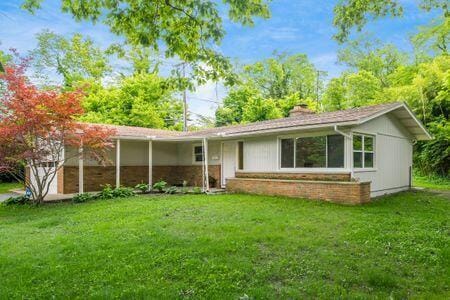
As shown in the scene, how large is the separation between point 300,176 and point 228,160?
431 centimetres

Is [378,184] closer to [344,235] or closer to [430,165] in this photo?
[344,235]

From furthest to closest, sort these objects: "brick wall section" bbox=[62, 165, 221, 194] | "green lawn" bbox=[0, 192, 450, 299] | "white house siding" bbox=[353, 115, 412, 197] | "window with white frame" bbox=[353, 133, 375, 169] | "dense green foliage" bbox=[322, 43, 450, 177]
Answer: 1. "dense green foliage" bbox=[322, 43, 450, 177]
2. "brick wall section" bbox=[62, 165, 221, 194]
3. "white house siding" bbox=[353, 115, 412, 197]
4. "window with white frame" bbox=[353, 133, 375, 169]
5. "green lawn" bbox=[0, 192, 450, 299]

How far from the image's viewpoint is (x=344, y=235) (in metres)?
6.54

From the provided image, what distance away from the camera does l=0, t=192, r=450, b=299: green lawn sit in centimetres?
423

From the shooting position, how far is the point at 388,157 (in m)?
13.2

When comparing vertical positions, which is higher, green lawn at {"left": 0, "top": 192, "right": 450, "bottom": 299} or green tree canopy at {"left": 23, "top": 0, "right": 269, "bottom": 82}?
green tree canopy at {"left": 23, "top": 0, "right": 269, "bottom": 82}

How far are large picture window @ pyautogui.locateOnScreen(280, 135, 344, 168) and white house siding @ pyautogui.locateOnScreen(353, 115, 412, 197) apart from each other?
0.70 m

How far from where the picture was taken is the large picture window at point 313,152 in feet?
37.2

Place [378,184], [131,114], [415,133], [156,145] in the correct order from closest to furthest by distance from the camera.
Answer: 1. [378,184]
2. [415,133]
3. [156,145]
4. [131,114]

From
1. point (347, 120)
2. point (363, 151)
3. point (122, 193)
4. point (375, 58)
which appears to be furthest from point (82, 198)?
point (375, 58)

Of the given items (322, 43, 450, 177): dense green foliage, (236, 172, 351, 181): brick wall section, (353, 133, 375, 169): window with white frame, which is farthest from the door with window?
(322, 43, 450, 177): dense green foliage

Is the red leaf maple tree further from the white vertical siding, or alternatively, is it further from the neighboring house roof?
the white vertical siding

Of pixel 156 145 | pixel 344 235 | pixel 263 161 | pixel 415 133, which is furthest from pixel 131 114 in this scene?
pixel 344 235

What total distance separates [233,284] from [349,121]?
752 cm
